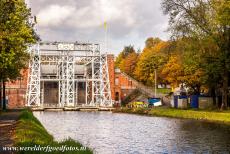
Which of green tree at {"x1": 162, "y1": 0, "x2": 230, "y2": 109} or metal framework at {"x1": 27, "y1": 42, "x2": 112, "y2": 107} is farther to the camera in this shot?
metal framework at {"x1": 27, "y1": 42, "x2": 112, "y2": 107}

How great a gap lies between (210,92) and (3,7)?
43555 millimetres

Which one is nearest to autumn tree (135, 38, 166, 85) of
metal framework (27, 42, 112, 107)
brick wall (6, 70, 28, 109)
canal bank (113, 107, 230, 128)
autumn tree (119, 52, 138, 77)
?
autumn tree (119, 52, 138, 77)

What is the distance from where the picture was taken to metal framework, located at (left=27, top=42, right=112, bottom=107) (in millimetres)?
90938

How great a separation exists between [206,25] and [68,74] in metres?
41.3

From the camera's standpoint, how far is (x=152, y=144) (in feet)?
99.9

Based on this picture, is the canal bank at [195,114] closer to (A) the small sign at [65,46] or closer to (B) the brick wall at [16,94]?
(A) the small sign at [65,46]

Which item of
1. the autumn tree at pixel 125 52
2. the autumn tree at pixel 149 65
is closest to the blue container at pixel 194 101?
the autumn tree at pixel 149 65

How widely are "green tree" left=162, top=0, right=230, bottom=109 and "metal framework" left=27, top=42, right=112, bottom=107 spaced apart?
3443 centimetres

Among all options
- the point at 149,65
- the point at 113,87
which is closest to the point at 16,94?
the point at 113,87

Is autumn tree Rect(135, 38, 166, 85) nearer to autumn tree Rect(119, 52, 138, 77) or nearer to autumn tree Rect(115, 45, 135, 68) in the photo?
autumn tree Rect(119, 52, 138, 77)

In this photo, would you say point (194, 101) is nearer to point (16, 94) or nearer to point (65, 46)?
point (65, 46)

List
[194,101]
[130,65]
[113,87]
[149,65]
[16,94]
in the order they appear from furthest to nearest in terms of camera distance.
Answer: [130,65], [149,65], [113,87], [16,94], [194,101]

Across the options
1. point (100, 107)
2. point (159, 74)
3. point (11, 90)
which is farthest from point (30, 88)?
point (159, 74)

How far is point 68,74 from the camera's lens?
92500 mm
